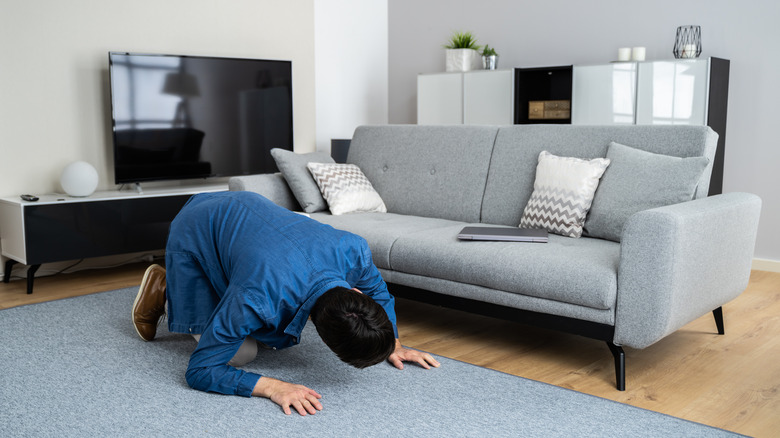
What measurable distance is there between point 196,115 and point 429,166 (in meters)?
1.79

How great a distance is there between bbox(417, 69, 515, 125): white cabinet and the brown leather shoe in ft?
9.76

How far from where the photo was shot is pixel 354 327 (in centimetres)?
182

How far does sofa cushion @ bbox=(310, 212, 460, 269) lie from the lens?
297 cm

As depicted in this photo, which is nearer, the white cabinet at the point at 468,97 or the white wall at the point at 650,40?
the white wall at the point at 650,40

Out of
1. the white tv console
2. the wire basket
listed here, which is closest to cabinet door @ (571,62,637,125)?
the wire basket

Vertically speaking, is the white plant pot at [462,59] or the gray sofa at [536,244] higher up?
the white plant pot at [462,59]

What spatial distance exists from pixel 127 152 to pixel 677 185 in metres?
3.14

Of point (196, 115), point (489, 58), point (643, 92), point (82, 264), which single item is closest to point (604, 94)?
point (643, 92)

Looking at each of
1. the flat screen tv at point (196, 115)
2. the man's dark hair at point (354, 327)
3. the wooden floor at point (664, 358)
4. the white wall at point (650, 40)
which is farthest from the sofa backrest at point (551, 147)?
the flat screen tv at point (196, 115)

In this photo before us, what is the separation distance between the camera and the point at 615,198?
2.73 meters

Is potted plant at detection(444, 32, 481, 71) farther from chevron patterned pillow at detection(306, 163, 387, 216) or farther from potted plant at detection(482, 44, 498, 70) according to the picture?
chevron patterned pillow at detection(306, 163, 387, 216)

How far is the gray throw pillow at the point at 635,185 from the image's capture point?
2592 millimetres

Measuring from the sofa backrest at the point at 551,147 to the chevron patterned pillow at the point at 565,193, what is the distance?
154 mm

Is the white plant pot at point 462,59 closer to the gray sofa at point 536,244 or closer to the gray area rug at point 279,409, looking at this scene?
the gray sofa at point 536,244
